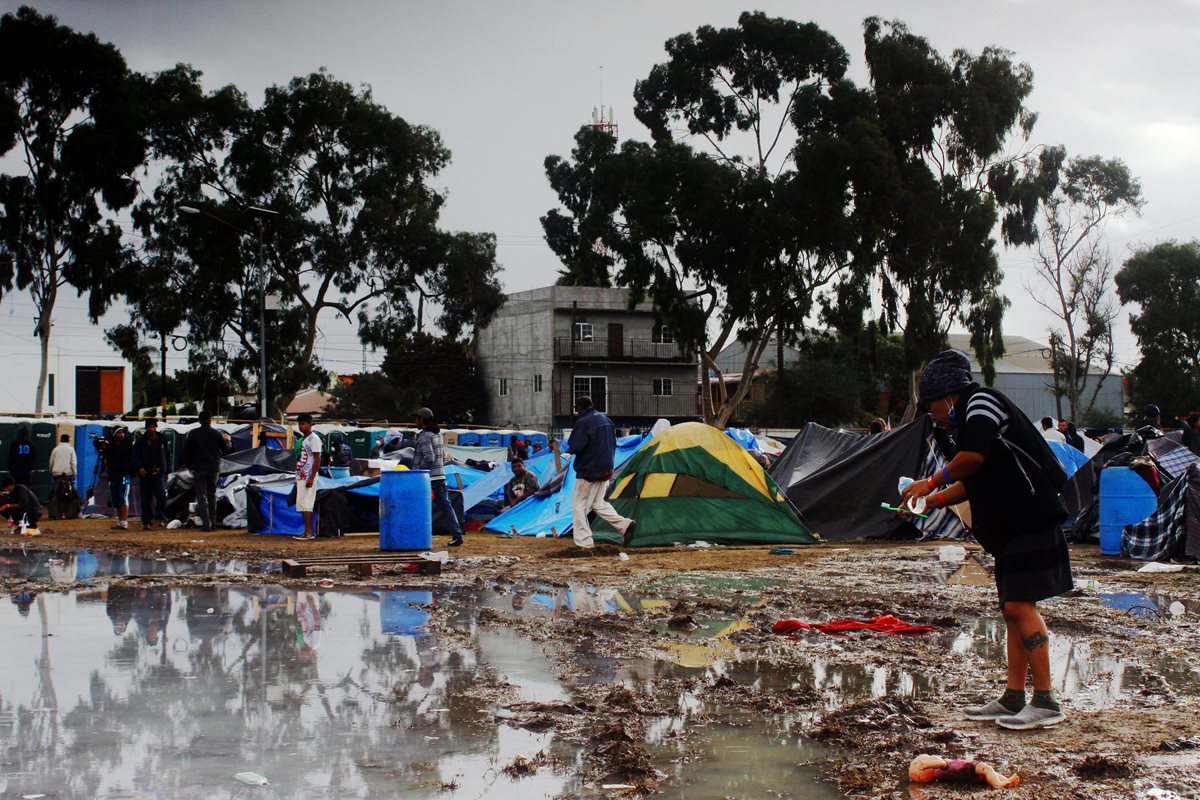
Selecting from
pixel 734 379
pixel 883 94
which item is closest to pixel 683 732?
pixel 883 94

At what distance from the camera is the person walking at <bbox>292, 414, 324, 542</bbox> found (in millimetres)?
16141

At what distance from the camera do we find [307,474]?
16.5 metres

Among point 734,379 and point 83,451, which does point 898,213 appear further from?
point 734,379

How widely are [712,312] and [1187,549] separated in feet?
88.5

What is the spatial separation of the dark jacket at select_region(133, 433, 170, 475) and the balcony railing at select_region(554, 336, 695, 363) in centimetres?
4235

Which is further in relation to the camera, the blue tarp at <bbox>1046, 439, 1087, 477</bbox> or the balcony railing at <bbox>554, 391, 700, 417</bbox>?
the balcony railing at <bbox>554, 391, 700, 417</bbox>

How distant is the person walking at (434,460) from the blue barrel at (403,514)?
1.00 metres

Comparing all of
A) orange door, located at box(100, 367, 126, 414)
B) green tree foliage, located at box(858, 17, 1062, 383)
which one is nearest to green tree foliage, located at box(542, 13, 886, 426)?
green tree foliage, located at box(858, 17, 1062, 383)

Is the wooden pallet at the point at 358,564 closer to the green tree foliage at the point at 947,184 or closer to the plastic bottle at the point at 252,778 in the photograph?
the plastic bottle at the point at 252,778

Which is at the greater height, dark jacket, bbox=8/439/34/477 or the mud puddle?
dark jacket, bbox=8/439/34/477

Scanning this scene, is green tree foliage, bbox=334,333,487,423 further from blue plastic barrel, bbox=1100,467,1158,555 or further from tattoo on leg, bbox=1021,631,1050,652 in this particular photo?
tattoo on leg, bbox=1021,631,1050,652

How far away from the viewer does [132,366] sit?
45188 mm

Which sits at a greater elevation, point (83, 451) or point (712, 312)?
point (712, 312)

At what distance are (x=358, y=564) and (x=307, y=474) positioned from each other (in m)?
5.06
